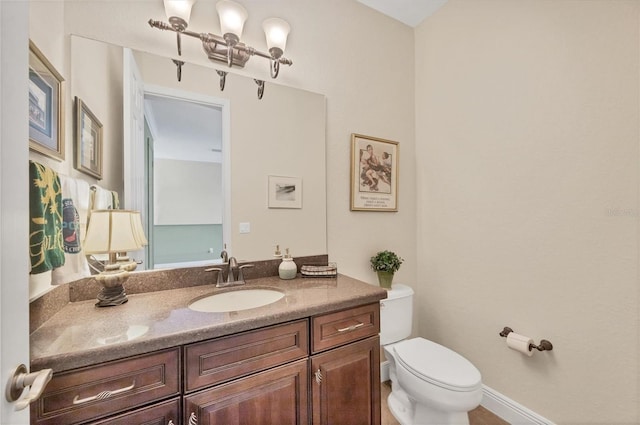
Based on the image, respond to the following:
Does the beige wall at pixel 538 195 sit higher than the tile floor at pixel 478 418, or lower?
higher

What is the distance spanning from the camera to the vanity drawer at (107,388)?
2.29ft

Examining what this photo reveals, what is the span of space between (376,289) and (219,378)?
2.38ft

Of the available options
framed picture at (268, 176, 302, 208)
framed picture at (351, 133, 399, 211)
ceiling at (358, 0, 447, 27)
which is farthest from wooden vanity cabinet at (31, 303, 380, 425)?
ceiling at (358, 0, 447, 27)

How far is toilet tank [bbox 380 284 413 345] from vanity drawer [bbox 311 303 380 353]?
52 cm

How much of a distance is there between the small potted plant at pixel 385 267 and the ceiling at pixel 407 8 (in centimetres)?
175

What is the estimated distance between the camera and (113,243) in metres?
1.02

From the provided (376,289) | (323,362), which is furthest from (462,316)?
(323,362)

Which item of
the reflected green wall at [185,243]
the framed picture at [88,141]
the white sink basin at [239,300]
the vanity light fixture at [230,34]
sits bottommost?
the white sink basin at [239,300]

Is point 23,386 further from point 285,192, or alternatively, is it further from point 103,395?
point 285,192

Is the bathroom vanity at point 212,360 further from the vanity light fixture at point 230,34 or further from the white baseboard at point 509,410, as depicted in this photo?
the vanity light fixture at point 230,34

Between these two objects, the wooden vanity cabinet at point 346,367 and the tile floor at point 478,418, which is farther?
Result: the tile floor at point 478,418

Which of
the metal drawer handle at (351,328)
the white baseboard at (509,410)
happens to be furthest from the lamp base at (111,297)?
the white baseboard at (509,410)

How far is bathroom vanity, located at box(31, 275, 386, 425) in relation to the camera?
0.74 m

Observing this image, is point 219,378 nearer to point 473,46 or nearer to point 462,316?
point 462,316
